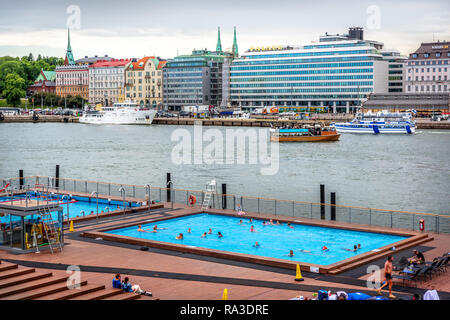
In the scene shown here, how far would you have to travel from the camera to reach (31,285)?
1828cm

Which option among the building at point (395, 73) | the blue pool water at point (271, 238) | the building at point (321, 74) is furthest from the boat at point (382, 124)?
the blue pool water at point (271, 238)

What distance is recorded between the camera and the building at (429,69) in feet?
550

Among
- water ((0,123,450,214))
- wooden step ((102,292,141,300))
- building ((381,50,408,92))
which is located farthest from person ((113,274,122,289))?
building ((381,50,408,92))

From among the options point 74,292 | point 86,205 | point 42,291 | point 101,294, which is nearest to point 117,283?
point 101,294

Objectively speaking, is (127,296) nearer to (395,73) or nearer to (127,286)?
(127,286)

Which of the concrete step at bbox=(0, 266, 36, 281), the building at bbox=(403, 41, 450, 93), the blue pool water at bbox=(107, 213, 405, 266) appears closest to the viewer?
the concrete step at bbox=(0, 266, 36, 281)

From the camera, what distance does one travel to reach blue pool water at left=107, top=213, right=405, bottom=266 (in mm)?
26344

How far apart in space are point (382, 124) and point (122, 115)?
234ft

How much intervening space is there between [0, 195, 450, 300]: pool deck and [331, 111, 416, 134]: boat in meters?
110

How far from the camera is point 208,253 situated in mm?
23844

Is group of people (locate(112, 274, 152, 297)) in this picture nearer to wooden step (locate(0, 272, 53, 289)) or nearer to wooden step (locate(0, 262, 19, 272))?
wooden step (locate(0, 272, 53, 289))
